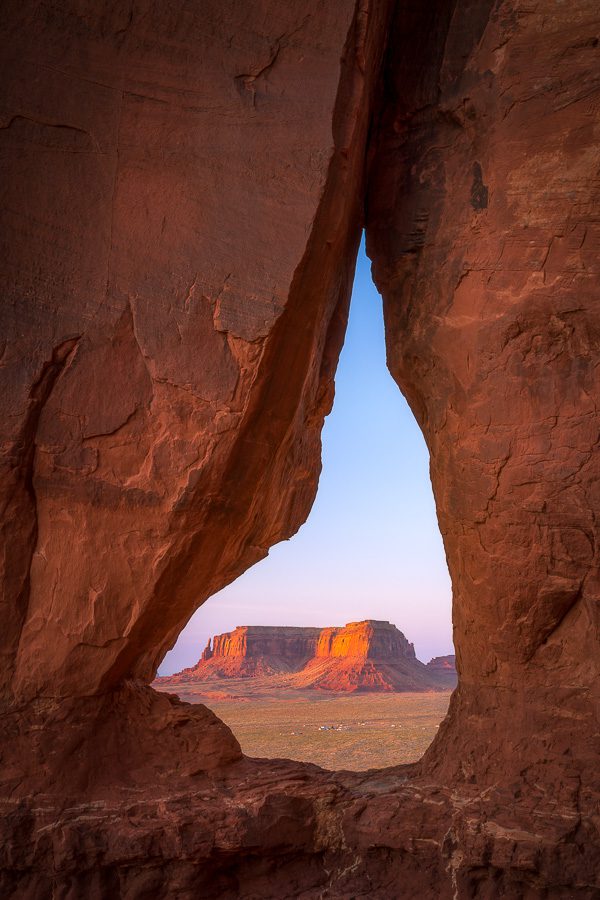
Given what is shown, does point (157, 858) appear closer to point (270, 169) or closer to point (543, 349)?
point (543, 349)

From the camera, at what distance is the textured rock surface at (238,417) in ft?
14.4

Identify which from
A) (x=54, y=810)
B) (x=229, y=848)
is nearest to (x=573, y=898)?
(x=229, y=848)

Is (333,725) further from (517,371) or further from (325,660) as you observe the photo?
(325,660)

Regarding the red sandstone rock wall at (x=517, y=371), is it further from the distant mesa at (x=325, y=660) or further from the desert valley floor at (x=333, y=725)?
the distant mesa at (x=325, y=660)

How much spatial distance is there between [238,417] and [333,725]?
24.2 meters

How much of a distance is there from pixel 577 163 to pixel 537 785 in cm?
368

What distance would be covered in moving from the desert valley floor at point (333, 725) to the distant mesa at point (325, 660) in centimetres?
519

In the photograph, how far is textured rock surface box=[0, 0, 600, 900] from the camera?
438 cm

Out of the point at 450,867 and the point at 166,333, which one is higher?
the point at 166,333

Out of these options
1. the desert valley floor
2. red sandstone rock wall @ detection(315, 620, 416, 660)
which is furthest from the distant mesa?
the desert valley floor

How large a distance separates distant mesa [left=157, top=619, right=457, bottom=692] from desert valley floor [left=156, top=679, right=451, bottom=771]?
5.19m

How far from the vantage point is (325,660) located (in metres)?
58.2

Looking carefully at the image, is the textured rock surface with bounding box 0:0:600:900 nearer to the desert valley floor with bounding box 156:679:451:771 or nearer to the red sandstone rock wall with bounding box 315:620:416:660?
the desert valley floor with bounding box 156:679:451:771

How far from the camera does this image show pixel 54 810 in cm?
425
